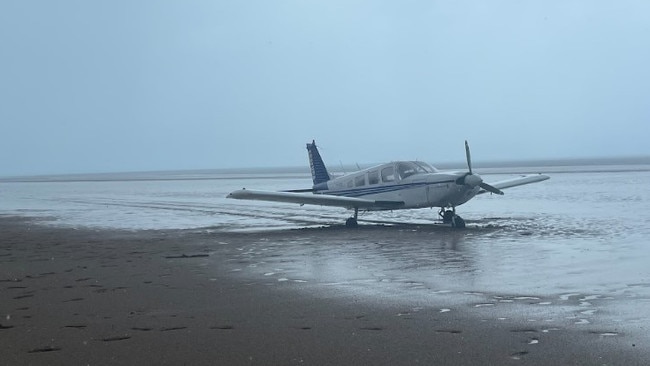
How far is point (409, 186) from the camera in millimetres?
22719

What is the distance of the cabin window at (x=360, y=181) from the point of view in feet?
79.1

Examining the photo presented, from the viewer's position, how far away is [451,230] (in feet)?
66.6

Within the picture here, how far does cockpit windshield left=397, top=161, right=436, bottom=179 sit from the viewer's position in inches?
911

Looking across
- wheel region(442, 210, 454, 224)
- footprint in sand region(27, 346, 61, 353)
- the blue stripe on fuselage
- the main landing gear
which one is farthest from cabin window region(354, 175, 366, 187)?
footprint in sand region(27, 346, 61, 353)

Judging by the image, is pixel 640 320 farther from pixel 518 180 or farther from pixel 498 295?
pixel 518 180

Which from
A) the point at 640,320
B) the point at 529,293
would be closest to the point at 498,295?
the point at 529,293

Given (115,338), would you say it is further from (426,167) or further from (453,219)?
(426,167)

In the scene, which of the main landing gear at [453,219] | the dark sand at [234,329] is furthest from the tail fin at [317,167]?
the dark sand at [234,329]

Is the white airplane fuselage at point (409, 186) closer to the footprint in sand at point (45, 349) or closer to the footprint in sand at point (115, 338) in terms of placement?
the footprint in sand at point (115, 338)

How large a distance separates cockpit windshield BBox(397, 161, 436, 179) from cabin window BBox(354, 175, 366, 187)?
125 centimetres

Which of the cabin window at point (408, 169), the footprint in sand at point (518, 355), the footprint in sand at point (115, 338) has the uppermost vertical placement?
the cabin window at point (408, 169)

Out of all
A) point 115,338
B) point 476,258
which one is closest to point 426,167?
point 476,258

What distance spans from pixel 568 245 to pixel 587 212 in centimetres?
981

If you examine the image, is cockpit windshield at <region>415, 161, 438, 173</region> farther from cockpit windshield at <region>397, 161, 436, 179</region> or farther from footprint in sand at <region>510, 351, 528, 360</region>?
footprint in sand at <region>510, 351, 528, 360</region>
